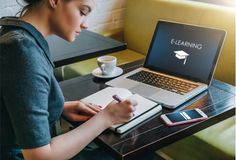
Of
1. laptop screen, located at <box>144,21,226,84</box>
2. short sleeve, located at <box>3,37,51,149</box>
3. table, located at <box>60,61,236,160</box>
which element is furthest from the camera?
laptop screen, located at <box>144,21,226,84</box>

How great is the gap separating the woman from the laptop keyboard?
27cm

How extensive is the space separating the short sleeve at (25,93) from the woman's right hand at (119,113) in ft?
0.65

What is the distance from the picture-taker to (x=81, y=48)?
59.4 inches

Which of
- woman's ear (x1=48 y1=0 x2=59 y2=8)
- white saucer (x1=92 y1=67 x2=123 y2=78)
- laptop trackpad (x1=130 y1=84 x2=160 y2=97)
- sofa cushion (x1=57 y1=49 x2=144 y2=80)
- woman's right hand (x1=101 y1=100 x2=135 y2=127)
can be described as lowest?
sofa cushion (x1=57 y1=49 x2=144 y2=80)

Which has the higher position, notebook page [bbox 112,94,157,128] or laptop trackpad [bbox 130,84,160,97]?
notebook page [bbox 112,94,157,128]

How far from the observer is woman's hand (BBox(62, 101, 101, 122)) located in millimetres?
1000

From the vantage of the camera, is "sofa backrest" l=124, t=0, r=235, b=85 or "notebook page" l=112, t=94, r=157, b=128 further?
"sofa backrest" l=124, t=0, r=235, b=85

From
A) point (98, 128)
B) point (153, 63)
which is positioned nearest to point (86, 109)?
point (98, 128)

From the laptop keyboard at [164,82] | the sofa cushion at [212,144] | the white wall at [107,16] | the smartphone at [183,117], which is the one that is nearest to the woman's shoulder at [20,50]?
the smartphone at [183,117]

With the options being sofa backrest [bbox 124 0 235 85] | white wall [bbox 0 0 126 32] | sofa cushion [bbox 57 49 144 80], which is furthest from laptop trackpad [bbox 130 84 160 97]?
white wall [bbox 0 0 126 32]

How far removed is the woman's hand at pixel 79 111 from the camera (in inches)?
39.4

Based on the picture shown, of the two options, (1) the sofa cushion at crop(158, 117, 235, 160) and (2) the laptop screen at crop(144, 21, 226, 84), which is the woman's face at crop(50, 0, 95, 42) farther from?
(1) the sofa cushion at crop(158, 117, 235, 160)

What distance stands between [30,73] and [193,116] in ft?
1.62

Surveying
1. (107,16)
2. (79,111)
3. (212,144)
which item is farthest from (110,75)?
(107,16)
